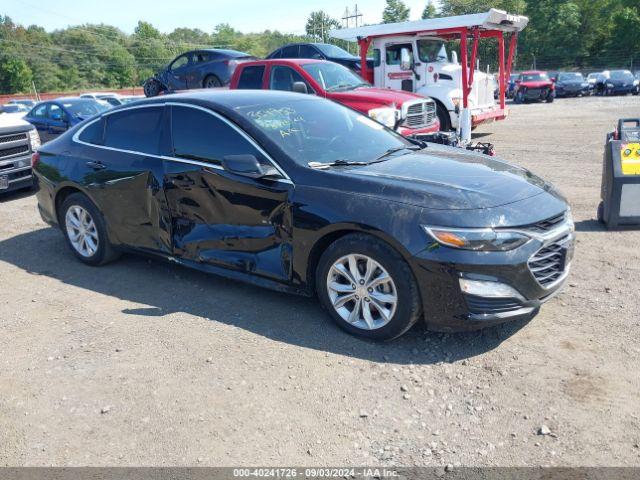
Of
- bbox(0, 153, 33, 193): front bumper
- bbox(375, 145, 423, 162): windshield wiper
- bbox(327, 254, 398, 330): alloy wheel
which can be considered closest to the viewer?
bbox(327, 254, 398, 330): alloy wheel

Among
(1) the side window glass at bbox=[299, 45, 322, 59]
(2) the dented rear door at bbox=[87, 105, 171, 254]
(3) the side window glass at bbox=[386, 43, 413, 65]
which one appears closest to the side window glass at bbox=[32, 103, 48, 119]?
(1) the side window glass at bbox=[299, 45, 322, 59]

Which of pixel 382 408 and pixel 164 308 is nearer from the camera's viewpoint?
pixel 382 408

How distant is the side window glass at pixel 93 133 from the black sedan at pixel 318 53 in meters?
10.3

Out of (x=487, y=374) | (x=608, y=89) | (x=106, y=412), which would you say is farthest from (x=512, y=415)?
(x=608, y=89)

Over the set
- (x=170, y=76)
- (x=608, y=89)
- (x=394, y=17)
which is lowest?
(x=608, y=89)

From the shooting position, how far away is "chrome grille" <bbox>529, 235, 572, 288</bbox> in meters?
3.75

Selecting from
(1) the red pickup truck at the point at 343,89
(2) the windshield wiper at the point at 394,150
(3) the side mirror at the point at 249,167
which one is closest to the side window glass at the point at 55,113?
(1) the red pickup truck at the point at 343,89

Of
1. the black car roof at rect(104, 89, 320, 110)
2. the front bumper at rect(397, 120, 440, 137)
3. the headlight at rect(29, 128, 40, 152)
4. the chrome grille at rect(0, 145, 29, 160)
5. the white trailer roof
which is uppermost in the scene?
the white trailer roof

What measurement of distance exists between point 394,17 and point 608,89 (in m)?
48.9

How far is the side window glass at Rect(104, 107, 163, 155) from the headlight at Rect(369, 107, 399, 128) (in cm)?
518

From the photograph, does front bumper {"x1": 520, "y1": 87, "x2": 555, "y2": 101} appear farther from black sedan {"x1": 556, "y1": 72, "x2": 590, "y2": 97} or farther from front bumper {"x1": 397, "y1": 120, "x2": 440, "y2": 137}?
front bumper {"x1": 397, "y1": 120, "x2": 440, "y2": 137}

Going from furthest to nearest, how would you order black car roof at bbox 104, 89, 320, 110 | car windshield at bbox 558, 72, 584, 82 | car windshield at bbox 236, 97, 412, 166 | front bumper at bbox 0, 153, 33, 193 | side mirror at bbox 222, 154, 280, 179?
car windshield at bbox 558, 72, 584, 82 < front bumper at bbox 0, 153, 33, 193 < black car roof at bbox 104, 89, 320, 110 < car windshield at bbox 236, 97, 412, 166 < side mirror at bbox 222, 154, 280, 179

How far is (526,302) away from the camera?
3742 millimetres

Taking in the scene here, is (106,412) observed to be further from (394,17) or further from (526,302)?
(394,17)
